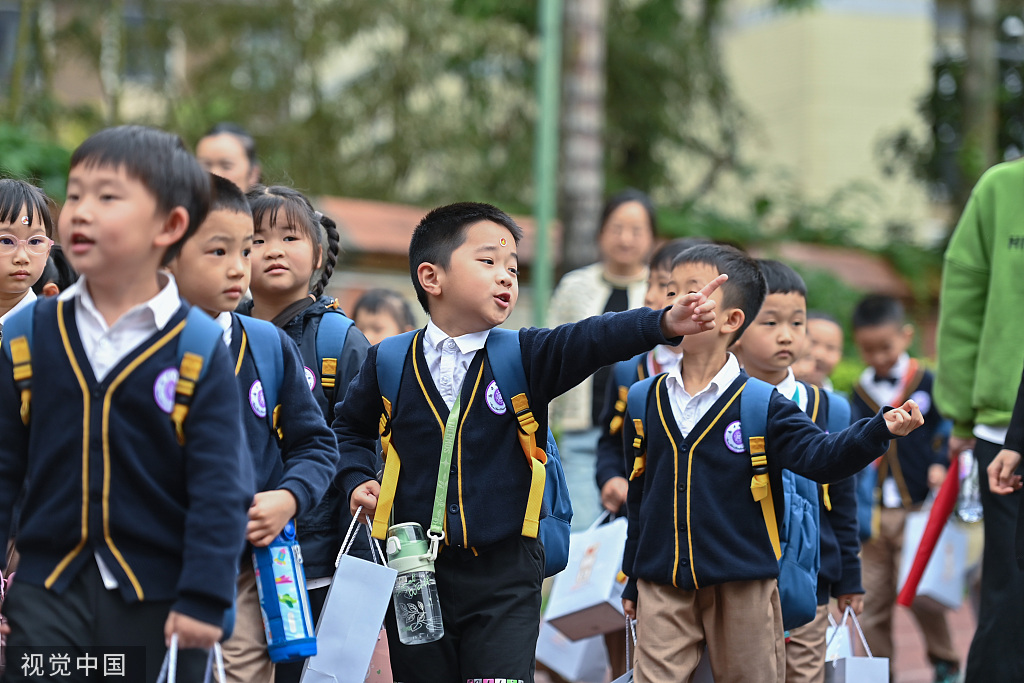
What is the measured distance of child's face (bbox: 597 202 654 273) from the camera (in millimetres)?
6027

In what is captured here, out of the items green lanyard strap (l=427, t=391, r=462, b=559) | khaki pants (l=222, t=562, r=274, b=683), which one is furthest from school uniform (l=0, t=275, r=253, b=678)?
green lanyard strap (l=427, t=391, r=462, b=559)

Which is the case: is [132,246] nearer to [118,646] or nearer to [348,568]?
[118,646]

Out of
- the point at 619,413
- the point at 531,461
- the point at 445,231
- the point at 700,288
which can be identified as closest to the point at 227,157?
the point at 619,413

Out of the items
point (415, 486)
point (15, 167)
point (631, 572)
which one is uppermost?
point (15, 167)

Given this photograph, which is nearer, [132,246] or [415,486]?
[132,246]

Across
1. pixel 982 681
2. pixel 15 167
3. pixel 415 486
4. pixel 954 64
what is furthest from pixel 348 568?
pixel 954 64

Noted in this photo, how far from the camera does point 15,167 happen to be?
1029 centimetres

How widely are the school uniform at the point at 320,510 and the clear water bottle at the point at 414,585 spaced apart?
398 millimetres

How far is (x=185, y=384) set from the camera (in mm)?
2699

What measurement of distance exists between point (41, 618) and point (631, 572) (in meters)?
1.98

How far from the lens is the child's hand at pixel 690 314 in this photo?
306 centimetres

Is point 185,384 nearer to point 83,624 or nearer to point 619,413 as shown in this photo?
point 83,624

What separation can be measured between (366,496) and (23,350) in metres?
1.20

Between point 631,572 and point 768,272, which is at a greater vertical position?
point 768,272
